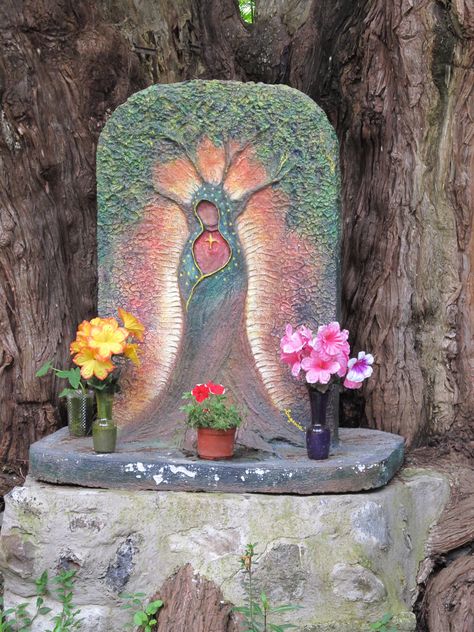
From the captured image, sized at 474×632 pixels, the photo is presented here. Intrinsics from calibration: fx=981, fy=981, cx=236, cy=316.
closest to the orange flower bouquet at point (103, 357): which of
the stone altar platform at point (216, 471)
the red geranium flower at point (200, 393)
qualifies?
the stone altar platform at point (216, 471)

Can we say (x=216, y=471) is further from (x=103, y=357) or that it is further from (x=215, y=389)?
(x=103, y=357)

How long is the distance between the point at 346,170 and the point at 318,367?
157cm

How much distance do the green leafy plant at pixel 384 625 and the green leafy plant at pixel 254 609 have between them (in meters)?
0.31

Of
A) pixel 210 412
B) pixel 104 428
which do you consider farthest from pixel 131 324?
pixel 210 412

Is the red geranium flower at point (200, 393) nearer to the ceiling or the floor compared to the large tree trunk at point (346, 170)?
nearer to the floor

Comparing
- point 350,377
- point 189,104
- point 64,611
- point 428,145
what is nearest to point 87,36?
point 189,104

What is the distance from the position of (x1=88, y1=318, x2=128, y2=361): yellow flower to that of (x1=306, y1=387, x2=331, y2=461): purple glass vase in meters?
0.81

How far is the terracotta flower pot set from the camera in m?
3.94

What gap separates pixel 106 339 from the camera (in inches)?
159

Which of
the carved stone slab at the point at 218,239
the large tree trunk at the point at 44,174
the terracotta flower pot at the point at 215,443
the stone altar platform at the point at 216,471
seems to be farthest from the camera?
the large tree trunk at the point at 44,174

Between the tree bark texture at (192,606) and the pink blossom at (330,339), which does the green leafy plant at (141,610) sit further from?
the pink blossom at (330,339)

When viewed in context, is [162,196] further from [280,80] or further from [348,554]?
[348,554]

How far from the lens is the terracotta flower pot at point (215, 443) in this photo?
3.94m

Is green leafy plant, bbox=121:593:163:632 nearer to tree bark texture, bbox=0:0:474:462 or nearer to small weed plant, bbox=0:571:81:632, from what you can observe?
small weed plant, bbox=0:571:81:632
